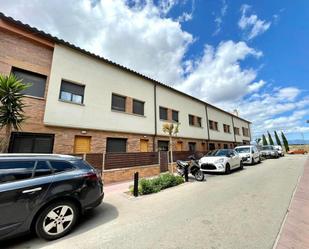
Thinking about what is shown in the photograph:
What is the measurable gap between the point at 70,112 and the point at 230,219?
351 inches

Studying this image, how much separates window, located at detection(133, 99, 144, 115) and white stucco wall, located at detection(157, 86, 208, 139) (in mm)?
1813

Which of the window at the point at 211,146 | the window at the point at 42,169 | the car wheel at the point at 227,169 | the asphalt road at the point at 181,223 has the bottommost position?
the asphalt road at the point at 181,223

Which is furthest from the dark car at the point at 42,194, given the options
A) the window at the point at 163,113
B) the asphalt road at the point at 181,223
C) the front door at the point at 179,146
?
the front door at the point at 179,146

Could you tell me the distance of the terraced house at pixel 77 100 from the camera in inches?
326

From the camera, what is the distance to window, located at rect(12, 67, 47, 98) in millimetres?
8359

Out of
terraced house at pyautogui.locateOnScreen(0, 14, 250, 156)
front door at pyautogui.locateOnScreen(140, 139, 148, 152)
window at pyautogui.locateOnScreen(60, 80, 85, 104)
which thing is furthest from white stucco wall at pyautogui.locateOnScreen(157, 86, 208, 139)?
→ window at pyautogui.locateOnScreen(60, 80, 85, 104)

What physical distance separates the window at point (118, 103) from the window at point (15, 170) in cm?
851

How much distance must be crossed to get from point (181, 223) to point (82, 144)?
24.8 feet

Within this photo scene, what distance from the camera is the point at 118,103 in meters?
12.3

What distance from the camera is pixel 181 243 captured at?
3293mm

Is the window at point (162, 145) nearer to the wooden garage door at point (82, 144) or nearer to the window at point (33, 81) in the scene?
the wooden garage door at point (82, 144)

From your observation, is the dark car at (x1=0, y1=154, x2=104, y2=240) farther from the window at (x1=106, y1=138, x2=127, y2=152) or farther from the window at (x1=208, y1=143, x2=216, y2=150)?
the window at (x1=208, y1=143, x2=216, y2=150)

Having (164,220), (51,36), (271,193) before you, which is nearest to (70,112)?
(51,36)

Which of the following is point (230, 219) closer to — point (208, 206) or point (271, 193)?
point (208, 206)
